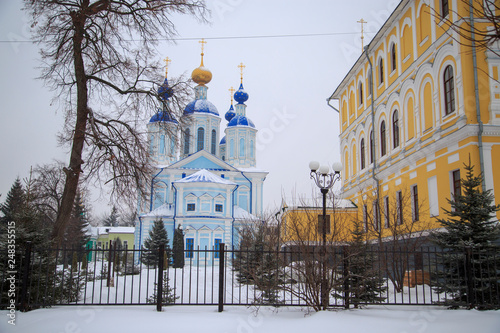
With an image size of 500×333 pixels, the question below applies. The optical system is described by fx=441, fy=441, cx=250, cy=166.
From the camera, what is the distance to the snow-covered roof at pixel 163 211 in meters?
41.3

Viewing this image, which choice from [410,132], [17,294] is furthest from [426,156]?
[17,294]

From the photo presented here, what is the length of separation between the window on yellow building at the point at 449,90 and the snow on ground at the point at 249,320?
32.6 ft

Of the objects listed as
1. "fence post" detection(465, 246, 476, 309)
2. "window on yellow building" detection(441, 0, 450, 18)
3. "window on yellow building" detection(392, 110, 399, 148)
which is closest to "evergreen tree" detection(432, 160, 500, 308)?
"fence post" detection(465, 246, 476, 309)

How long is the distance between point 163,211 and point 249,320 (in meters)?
35.0

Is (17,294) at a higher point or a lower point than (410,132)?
lower

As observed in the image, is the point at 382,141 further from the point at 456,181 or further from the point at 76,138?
the point at 76,138

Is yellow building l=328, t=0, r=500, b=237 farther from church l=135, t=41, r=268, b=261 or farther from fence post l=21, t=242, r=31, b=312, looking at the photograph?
church l=135, t=41, r=268, b=261

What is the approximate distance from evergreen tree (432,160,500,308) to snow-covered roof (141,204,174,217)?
3360 centimetres

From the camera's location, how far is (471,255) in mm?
9195

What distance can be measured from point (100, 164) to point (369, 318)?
9273 mm

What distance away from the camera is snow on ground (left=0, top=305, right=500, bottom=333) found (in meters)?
7.64

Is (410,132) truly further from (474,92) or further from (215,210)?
(215,210)

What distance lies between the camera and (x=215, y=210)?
3894 cm

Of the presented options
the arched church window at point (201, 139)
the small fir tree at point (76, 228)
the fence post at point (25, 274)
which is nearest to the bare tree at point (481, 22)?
the fence post at point (25, 274)
